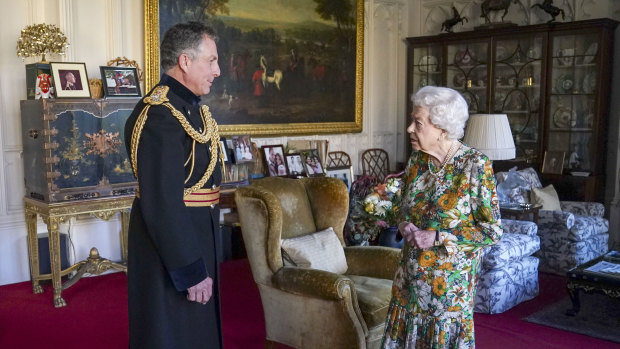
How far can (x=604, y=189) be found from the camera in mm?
6672

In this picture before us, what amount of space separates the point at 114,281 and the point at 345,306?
284 cm

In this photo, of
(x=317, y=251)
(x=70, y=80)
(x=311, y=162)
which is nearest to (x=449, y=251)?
(x=317, y=251)

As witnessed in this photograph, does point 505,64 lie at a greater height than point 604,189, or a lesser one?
greater

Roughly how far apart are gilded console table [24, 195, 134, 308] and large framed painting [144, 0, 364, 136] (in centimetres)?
137

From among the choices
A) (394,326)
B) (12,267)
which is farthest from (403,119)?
(394,326)

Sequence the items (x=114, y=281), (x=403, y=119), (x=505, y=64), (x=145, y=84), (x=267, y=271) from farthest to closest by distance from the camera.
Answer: (x=403, y=119), (x=505, y=64), (x=145, y=84), (x=114, y=281), (x=267, y=271)

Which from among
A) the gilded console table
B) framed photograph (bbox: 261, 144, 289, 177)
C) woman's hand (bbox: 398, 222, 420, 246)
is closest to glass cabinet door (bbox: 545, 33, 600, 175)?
framed photograph (bbox: 261, 144, 289, 177)

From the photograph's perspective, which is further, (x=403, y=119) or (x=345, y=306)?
(x=403, y=119)

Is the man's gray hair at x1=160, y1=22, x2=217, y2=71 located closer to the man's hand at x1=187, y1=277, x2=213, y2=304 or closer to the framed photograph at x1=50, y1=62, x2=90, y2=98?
the man's hand at x1=187, y1=277, x2=213, y2=304

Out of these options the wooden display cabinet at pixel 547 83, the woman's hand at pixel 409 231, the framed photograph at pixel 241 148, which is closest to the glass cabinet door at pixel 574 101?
the wooden display cabinet at pixel 547 83

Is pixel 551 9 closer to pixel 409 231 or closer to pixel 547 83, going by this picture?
pixel 547 83

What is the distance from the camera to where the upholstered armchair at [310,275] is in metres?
3.12

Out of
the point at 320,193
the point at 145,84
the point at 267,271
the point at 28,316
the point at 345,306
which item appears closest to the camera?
the point at 345,306

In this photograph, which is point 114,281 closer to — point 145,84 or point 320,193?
point 145,84
